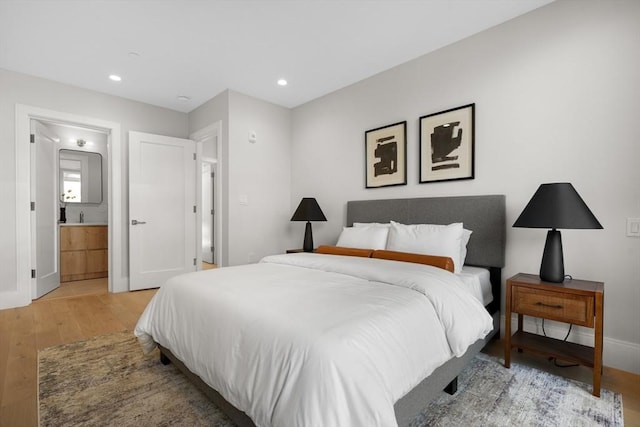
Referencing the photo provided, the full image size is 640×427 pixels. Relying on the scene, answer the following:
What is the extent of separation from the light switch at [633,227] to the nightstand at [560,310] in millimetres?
402

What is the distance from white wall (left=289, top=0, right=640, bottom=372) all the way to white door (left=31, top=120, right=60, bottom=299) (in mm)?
4200

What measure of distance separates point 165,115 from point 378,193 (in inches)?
133

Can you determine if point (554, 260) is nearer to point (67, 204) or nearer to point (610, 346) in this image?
point (610, 346)

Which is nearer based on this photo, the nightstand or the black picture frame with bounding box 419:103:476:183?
the nightstand

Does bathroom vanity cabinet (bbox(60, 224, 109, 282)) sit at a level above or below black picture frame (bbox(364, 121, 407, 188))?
below

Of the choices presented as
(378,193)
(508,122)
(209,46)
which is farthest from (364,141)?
(209,46)

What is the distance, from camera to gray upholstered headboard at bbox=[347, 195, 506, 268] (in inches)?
97.0

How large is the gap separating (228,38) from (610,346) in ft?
12.4

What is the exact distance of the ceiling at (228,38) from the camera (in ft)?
7.66

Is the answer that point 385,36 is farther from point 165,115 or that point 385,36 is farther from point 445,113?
point 165,115

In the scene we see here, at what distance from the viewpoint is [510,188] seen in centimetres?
248

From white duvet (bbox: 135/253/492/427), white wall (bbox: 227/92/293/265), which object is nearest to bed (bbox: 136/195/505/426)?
white duvet (bbox: 135/253/492/427)

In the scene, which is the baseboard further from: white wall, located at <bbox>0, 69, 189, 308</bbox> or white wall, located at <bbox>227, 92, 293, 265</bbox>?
white wall, located at <bbox>0, 69, 189, 308</bbox>

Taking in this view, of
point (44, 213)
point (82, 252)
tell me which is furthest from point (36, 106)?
point (82, 252)
